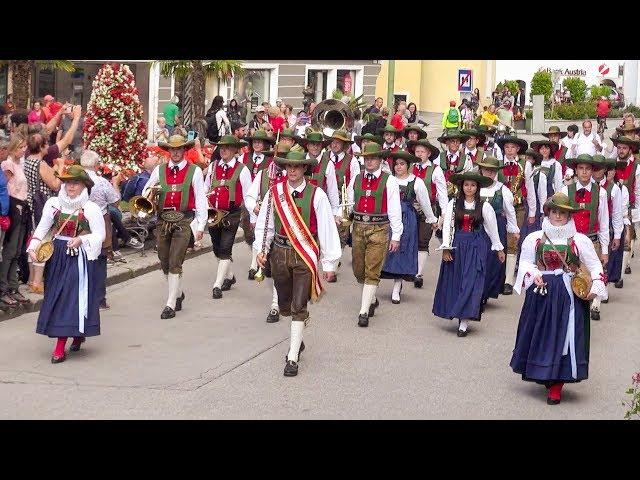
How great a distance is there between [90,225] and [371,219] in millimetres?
3295

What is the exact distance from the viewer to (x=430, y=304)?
14234 millimetres

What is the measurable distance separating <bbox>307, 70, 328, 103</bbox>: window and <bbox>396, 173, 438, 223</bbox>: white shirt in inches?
1026

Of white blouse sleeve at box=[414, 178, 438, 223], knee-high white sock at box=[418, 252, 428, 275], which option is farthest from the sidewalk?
white blouse sleeve at box=[414, 178, 438, 223]

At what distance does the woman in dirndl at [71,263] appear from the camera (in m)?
10.8

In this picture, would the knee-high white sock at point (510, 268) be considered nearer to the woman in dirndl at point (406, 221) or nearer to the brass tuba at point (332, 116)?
the woman in dirndl at point (406, 221)

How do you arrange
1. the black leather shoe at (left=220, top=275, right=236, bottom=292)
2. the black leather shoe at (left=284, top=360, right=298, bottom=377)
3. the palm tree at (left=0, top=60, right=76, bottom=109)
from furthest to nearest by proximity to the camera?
the palm tree at (left=0, top=60, right=76, bottom=109)
the black leather shoe at (left=220, top=275, right=236, bottom=292)
the black leather shoe at (left=284, top=360, right=298, bottom=377)

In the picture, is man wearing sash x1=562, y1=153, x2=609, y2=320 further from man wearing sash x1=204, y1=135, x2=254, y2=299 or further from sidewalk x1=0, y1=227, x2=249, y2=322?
sidewalk x1=0, y1=227, x2=249, y2=322

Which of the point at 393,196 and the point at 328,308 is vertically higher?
the point at 393,196

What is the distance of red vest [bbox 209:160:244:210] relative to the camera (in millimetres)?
14438

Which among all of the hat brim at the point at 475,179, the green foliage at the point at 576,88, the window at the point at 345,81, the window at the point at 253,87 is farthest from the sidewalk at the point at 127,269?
the green foliage at the point at 576,88
